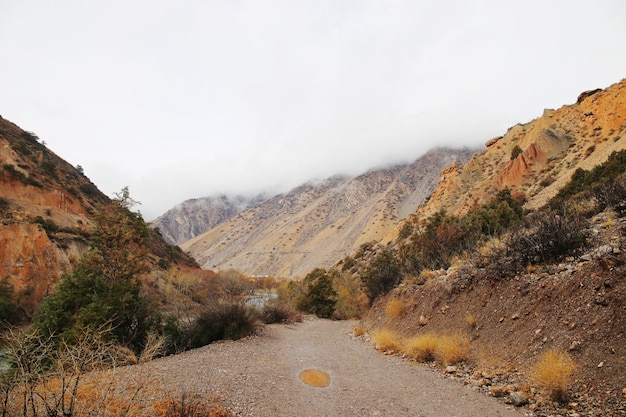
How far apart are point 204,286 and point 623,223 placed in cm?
4937

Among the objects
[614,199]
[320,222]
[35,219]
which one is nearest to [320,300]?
[614,199]

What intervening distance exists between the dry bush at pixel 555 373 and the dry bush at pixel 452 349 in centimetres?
241

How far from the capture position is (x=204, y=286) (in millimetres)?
49500

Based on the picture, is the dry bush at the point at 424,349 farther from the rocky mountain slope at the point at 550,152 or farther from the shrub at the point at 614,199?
the rocky mountain slope at the point at 550,152

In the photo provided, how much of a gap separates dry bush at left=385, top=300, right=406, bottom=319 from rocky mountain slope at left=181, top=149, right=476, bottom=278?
64.9m

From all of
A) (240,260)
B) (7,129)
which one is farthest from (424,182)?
(7,129)

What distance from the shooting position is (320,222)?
4847 inches

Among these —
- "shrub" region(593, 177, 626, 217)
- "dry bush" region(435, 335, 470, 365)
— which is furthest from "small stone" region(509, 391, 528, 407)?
"shrub" region(593, 177, 626, 217)

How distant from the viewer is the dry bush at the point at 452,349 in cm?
882

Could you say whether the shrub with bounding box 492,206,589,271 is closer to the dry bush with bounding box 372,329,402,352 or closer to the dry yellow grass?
the dry yellow grass

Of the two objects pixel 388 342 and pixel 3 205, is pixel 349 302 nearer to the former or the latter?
pixel 388 342

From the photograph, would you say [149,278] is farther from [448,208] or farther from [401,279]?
[448,208]

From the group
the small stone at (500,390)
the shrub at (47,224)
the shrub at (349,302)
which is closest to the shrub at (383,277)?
the shrub at (349,302)

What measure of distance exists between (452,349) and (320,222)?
114178 mm
